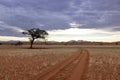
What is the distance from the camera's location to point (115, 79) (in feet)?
56.1

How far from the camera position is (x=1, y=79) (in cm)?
1734

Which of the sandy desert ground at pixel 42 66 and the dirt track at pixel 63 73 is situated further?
the sandy desert ground at pixel 42 66

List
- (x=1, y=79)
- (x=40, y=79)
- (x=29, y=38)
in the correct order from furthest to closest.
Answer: (x=29, y=38)
(x=1, y=79)
(x=40, y=79)

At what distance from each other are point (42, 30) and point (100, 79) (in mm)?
97710

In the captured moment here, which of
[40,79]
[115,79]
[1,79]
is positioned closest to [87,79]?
[115,79]

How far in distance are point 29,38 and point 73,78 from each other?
95257 mm

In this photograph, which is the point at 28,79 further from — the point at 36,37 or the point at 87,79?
the point at 36,37

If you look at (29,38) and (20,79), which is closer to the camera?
(20,79)

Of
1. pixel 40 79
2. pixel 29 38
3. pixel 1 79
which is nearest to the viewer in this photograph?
pixel 40 79

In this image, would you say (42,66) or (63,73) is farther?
(42,66)

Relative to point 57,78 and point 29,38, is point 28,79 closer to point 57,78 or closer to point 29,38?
point 57,78

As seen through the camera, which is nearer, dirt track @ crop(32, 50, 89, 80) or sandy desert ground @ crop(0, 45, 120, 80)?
dirt track @ crop(32, 50, 89, 80)

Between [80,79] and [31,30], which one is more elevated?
[31,30]

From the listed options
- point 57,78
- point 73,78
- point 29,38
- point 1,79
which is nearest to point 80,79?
point 73,78
